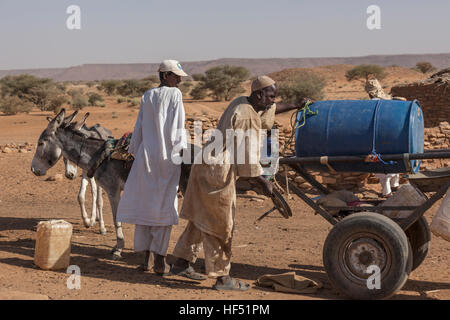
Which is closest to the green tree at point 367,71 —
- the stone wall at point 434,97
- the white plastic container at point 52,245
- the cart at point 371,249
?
the stone wall at point 434,97

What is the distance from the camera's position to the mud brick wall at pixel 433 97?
583 inches

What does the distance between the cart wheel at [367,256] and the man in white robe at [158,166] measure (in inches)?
66.6

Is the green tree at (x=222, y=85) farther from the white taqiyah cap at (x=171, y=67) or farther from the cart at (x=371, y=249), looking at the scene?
the cart at (x=371, y=249)

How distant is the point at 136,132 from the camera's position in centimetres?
577

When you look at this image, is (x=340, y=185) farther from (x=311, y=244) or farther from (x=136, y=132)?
(x=136, y=132)

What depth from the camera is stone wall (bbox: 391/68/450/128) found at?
14.8m

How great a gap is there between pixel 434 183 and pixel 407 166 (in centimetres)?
78

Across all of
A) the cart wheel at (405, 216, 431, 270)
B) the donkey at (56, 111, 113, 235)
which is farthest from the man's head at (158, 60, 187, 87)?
the cart wheel at (405, 216, 431, 270)

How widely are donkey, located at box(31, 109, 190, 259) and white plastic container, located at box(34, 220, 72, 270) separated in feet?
2.58

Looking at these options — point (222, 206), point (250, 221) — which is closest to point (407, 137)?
point (222, 206)

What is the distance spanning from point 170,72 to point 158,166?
0.97 m

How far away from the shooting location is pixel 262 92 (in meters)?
5.07

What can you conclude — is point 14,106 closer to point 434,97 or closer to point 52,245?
point 434,97

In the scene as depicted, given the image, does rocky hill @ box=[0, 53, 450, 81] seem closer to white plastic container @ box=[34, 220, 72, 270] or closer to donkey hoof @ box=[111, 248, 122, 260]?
donkey hoof @ box=[111, 248, 122, 260]
